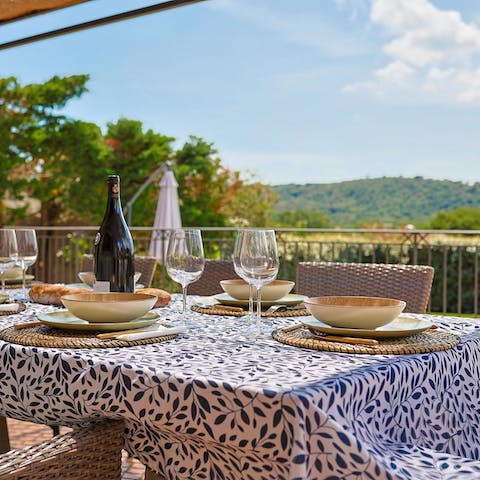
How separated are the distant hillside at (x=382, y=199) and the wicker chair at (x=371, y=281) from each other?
73.3ft

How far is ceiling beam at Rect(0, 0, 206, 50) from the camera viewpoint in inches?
123

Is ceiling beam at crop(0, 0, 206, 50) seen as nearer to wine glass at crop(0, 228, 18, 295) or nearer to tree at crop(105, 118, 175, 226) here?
wine glass at crop(0, 228, 18, 295)

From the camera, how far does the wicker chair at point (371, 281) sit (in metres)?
2.16

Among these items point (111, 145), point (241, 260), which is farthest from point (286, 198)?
point (241, 260)

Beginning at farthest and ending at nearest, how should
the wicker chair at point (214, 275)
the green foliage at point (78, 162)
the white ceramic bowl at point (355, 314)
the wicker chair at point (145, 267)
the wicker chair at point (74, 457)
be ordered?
the green foliage at point (78, 162) → the wicker chair at point (145, 267) → the wicker chair at point (214, 275) → the white ceramic bowl at point (355, 314) → the wicker chair at point (74, 457)

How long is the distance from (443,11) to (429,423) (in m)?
36.6

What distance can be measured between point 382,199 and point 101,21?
22.5 m

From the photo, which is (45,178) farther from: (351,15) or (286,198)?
(351,15)

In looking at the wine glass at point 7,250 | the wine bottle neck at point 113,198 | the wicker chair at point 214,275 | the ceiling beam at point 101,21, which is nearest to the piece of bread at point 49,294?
the wine glass at point 7,250

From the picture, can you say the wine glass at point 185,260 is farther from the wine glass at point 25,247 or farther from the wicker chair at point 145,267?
the wicker chair at point 145,267

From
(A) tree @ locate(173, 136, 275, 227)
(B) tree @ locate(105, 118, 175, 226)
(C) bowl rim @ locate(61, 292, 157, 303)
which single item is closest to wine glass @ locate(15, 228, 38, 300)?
(C) bowl rim @ locate(61, 292, 157, 303)

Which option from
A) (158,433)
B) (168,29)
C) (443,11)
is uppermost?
(443,11)

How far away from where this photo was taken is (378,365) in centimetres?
112

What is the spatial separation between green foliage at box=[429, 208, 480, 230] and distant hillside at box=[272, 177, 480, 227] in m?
1.33
